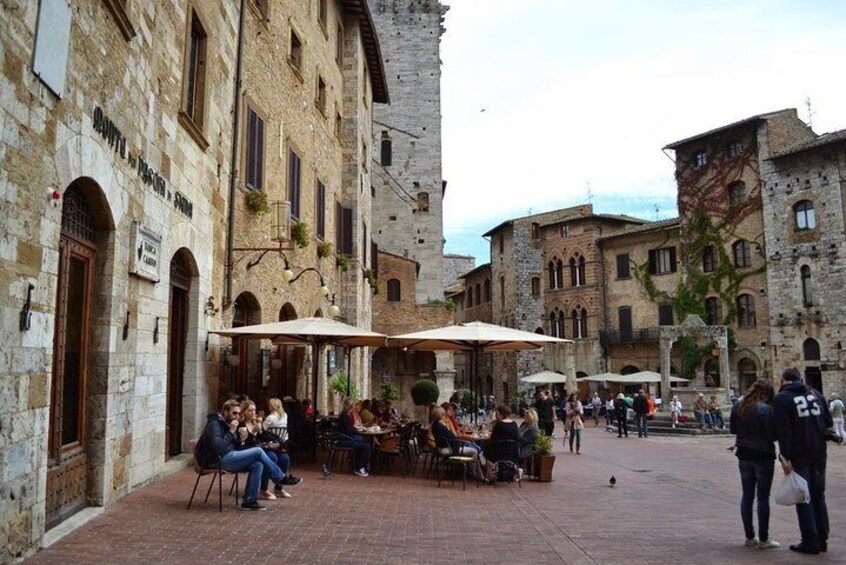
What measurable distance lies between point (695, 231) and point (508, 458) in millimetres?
30805

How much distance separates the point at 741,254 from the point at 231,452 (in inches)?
1312

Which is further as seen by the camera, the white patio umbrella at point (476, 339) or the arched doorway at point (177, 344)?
the white patio umbrella at point (476, 339)

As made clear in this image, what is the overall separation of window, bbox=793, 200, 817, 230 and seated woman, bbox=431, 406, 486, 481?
93.0ft

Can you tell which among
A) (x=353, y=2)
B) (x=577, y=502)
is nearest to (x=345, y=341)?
(x=577, y=502)

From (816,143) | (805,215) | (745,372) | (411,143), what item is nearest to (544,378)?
(745,372)

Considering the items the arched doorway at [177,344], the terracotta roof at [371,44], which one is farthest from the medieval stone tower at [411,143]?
the arched doorway at [177,344]

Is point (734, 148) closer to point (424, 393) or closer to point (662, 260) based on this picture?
point (662, 260)

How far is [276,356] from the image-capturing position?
14.8 m

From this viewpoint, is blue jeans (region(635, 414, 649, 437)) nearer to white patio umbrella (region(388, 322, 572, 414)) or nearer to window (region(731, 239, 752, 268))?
white patio umbrella (region(388, 322, 572, 414))

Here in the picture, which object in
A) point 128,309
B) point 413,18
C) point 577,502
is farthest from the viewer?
point 413,18

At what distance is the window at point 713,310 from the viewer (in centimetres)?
3606

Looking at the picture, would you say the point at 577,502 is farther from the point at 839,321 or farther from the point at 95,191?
the point at 839,321

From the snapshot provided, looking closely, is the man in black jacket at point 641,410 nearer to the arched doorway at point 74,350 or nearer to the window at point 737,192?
the window at point 737,192

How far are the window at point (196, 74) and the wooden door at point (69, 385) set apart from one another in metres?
3.94
